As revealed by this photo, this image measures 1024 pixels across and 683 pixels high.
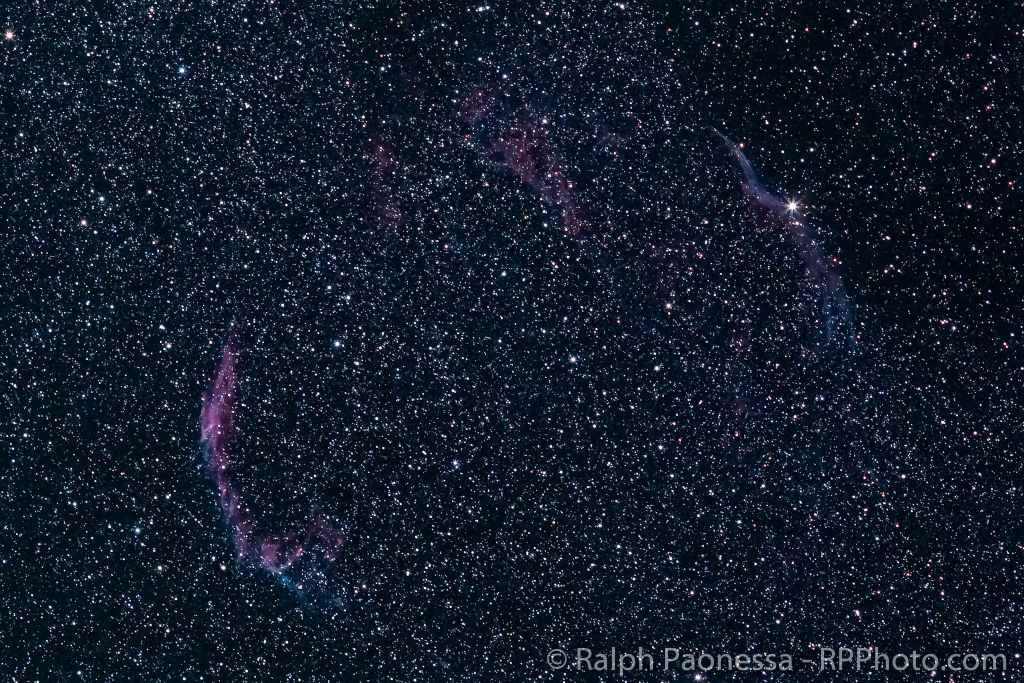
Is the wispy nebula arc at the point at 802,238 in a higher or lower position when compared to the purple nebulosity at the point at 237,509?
higher

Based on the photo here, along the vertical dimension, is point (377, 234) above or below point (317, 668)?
above

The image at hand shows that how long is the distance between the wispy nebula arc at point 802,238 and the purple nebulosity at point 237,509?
30 cm

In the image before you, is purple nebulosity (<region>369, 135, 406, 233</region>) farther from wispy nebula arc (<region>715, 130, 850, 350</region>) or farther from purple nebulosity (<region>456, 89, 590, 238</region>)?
wispy nebula arc (<region>715, 130, 850, 350</region>)

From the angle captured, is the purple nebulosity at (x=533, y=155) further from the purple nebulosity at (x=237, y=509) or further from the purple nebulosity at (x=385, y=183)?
the purple nebulosity at (x=237, y=509)

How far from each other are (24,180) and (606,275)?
34 cm

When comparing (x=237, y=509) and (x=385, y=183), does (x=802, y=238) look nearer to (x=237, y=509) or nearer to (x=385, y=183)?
(x=385, y=183)

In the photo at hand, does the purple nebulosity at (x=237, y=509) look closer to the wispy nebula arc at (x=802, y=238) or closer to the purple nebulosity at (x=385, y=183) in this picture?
the purple nebulosity at (x=385, y=183)

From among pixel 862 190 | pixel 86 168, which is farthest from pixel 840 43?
pixel 86 168

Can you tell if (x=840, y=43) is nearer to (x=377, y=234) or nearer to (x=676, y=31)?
(x=676, y=31)

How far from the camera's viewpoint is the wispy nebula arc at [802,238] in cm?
43

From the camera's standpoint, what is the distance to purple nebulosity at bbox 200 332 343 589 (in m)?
0.44

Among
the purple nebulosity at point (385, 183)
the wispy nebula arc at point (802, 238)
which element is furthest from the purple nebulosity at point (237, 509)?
the wispy nebula arc at point (802, 238)

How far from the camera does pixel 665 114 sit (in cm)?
43

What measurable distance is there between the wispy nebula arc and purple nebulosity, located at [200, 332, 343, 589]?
30 centimetres
